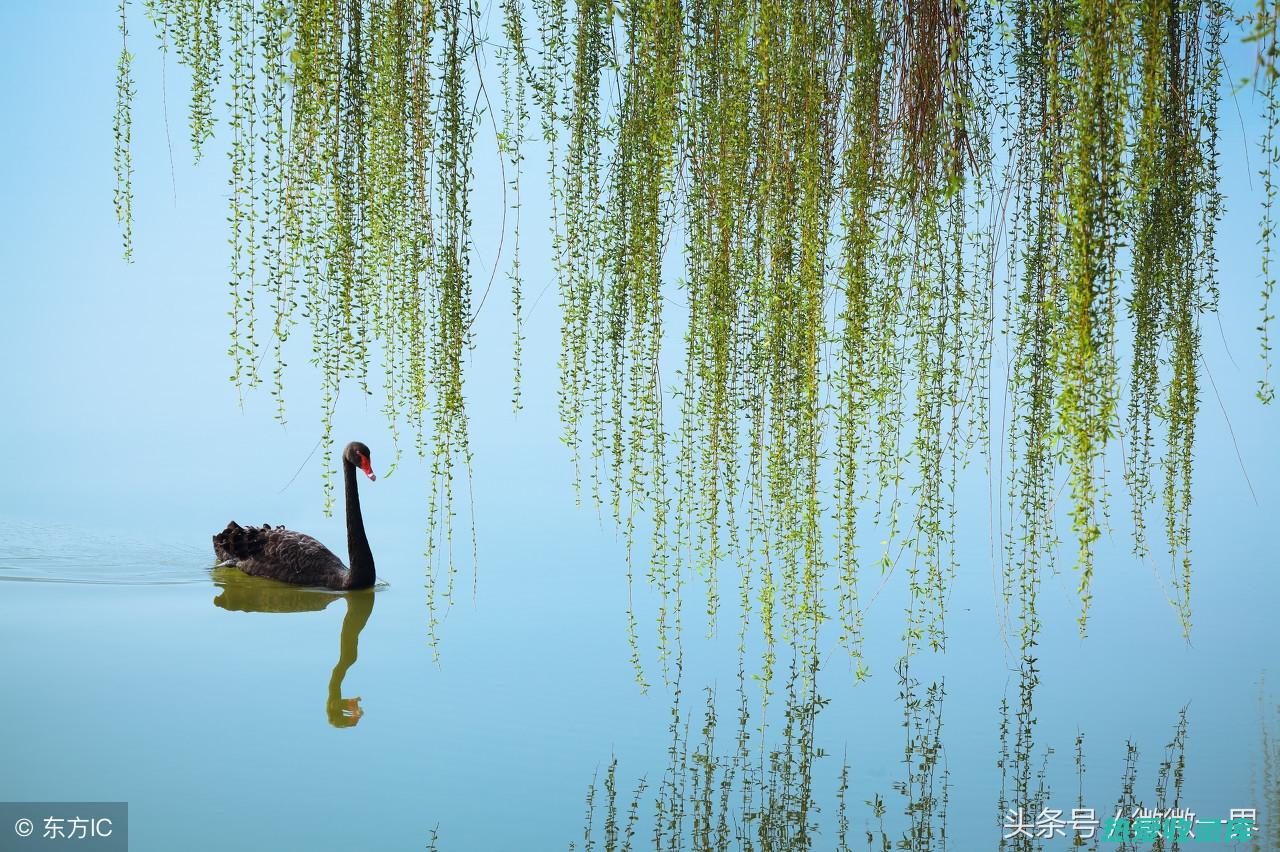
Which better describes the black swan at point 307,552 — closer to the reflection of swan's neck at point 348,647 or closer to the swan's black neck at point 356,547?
the swan's black neck at point 356,547

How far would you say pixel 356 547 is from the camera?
574 cm

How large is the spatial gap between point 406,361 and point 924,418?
4.20 feet

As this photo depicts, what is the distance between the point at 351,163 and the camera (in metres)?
2.56

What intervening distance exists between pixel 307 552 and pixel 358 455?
579 millimetres

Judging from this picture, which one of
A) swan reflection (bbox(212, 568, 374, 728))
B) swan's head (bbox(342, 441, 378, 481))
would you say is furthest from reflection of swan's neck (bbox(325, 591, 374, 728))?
swan's head (bbox(342, 441, 378, 481))

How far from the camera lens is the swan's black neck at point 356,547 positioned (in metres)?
5.74

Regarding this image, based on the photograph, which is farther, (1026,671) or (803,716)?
(1026,671)

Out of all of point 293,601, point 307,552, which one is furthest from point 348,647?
point 307,552

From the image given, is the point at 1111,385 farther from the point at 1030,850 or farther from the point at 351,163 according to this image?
the point at 351,163

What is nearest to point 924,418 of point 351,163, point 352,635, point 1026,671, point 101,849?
point 351,163

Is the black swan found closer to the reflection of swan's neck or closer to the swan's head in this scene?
the swan's head

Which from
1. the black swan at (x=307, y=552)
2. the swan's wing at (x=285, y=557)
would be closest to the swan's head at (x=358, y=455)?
the black swan at (x=307, y=552)

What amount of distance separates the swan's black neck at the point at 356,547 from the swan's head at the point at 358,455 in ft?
0.29

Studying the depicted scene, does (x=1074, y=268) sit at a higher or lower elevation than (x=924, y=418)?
higher
